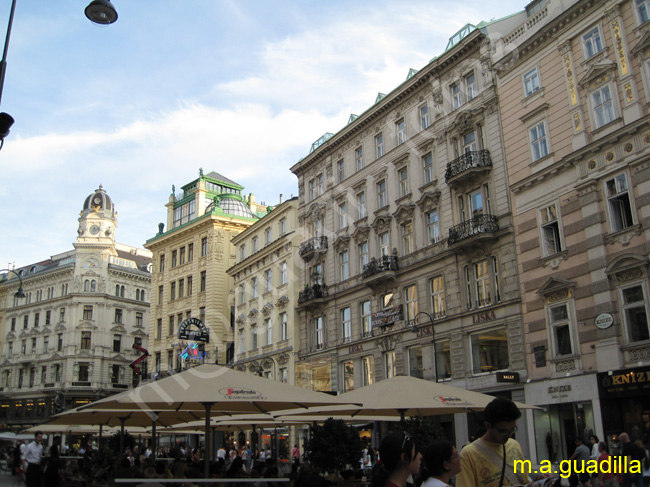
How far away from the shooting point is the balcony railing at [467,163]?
3091 cm

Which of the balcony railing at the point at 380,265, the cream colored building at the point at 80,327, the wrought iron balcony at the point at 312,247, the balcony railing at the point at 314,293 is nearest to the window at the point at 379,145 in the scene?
the balcony railing at the point at 380,265

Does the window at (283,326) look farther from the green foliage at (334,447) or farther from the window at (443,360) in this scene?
the green foliage at (334,447)

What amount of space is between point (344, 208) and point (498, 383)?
18.1 metres

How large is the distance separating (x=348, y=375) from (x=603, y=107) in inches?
855

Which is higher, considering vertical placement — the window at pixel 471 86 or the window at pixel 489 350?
the window at pixel 471 86

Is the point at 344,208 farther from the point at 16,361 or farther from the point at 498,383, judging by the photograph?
the point at 16,361

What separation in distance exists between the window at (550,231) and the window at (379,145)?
14047 millimetres

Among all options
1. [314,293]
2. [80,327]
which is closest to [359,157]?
[314,293]

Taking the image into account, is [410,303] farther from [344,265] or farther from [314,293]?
[314,293]

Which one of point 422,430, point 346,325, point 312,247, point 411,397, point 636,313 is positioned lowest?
point 422,430

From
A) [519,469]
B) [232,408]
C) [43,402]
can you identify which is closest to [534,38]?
[232,408]

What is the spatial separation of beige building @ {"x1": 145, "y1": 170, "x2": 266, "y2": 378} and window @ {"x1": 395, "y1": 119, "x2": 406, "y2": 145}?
26.3 meters

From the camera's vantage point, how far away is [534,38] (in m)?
29.0

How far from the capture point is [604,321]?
23750mm
